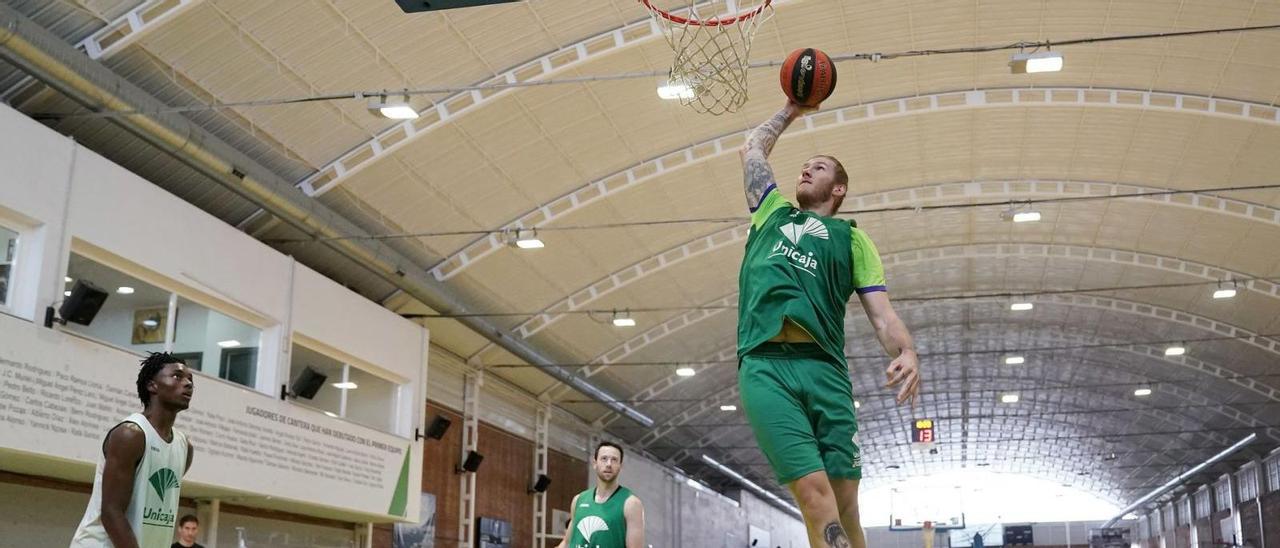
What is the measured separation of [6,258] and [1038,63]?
14.0 m

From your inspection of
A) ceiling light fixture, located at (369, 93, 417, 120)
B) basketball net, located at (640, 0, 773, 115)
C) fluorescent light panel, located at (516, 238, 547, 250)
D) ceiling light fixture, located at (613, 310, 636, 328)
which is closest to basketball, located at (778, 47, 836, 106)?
basketball net, located at (640, 0, 773, 115)

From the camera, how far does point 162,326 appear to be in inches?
679

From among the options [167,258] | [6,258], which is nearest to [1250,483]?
[167,258]

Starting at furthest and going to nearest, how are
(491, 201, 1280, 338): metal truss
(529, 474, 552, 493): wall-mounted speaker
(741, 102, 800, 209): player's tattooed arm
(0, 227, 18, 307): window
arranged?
(529, 474, 552, 493): wall-mounted speaker, (491, 201, 1280, 338): metal truss, (0, 227, 18, 307): window, (741, 102, 800, 209): player's tattooed arm

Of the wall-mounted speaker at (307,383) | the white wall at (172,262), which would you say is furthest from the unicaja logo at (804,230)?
the wall-mounted speaker at (307,383)

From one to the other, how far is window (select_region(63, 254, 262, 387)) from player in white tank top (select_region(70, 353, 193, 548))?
9658 mm

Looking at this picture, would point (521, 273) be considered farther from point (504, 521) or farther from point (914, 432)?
point (914, 432)

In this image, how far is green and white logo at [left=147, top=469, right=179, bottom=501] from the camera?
18.0 feet

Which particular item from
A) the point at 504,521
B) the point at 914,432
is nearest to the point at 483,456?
the point at 504,521

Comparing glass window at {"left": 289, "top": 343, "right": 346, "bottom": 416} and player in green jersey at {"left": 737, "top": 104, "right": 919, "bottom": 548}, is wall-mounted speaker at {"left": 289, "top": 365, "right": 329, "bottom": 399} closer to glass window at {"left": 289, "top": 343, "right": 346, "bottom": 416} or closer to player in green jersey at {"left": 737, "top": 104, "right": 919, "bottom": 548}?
glass window at {"left": 289, "top": 343, "right": 346, "bottom": 416}

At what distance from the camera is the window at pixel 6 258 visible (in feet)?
46.5

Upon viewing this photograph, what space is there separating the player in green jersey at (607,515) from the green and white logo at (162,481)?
3511 millimetres

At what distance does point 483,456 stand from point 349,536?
21.0ft

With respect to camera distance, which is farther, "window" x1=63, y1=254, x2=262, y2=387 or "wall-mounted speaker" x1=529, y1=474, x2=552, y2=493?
"wall-mounted speaker" x1=529, y1=474, x2=552, y2=493
